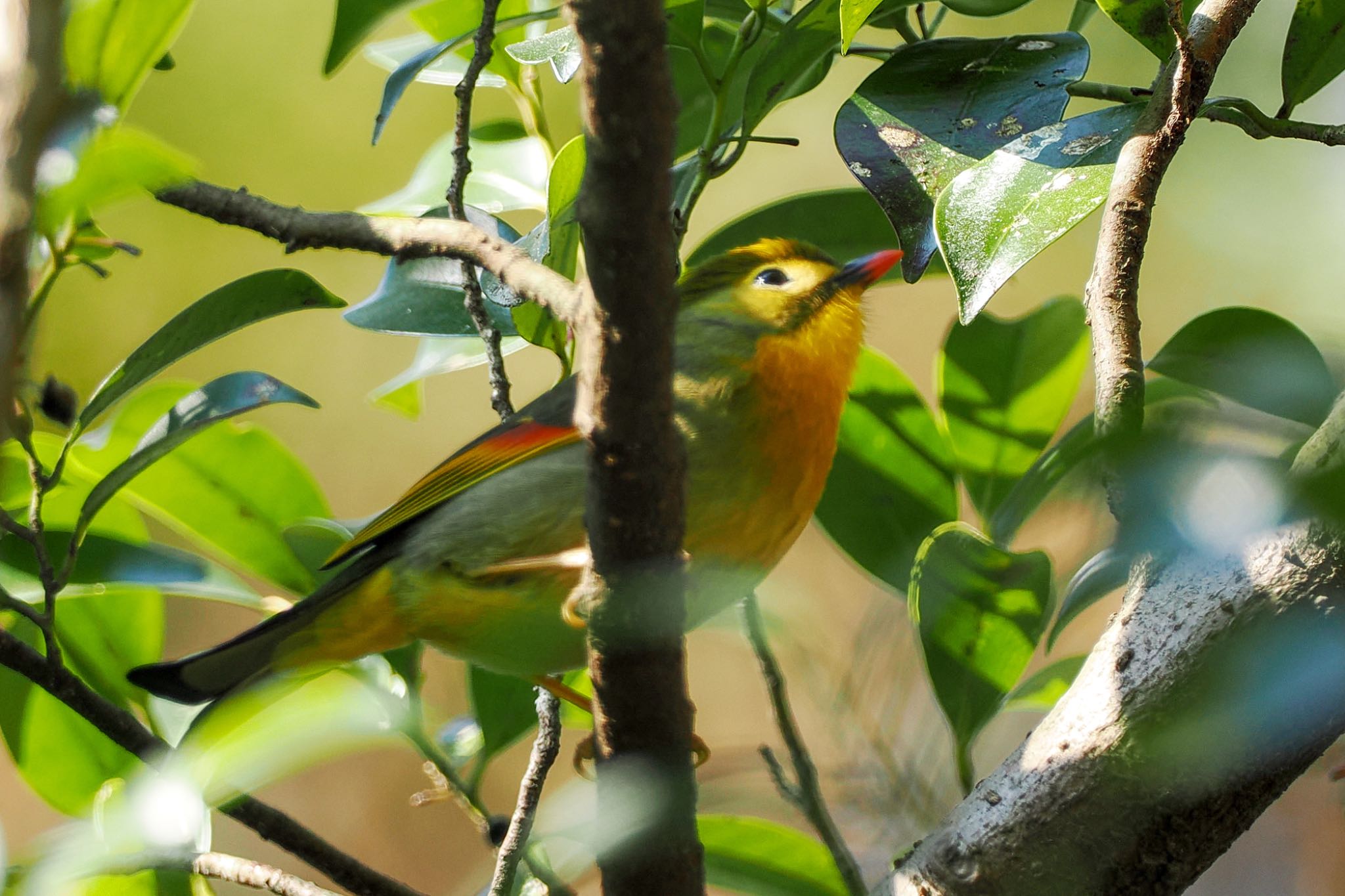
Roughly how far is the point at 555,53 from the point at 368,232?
444 millimetres

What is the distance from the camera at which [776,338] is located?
5.94 feet

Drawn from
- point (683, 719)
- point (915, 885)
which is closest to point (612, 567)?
point (683, 719)

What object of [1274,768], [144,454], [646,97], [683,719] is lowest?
[1274,768]

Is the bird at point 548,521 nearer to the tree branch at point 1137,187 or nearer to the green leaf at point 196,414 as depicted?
the green leaf at point 196,414

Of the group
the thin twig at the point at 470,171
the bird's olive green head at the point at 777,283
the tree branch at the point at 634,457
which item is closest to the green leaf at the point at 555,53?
the thin twig at the point at 470,171

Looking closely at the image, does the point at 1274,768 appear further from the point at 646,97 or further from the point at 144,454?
the point at 144,454

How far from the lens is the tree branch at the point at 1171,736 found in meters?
1.03

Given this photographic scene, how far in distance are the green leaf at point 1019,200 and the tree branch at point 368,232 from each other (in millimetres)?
Answer: 428

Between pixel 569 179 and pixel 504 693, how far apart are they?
855 mm

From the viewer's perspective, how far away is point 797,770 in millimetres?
1391

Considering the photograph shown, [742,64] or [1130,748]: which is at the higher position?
[742,64]

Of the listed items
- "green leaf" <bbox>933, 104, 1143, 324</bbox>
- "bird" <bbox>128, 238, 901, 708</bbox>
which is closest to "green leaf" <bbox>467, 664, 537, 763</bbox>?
"bird" <bbox>128, 238, 901, 708</bbox>

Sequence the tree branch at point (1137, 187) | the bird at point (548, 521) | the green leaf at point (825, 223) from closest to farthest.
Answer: the tree branch at point (1137, 187) → the bird at point (548, 521) → the green leaf at point (825, 223)

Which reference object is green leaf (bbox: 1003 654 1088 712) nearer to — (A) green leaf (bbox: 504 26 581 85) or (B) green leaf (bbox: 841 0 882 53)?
(B) green leaf (bbox: 841 0 882 53)
